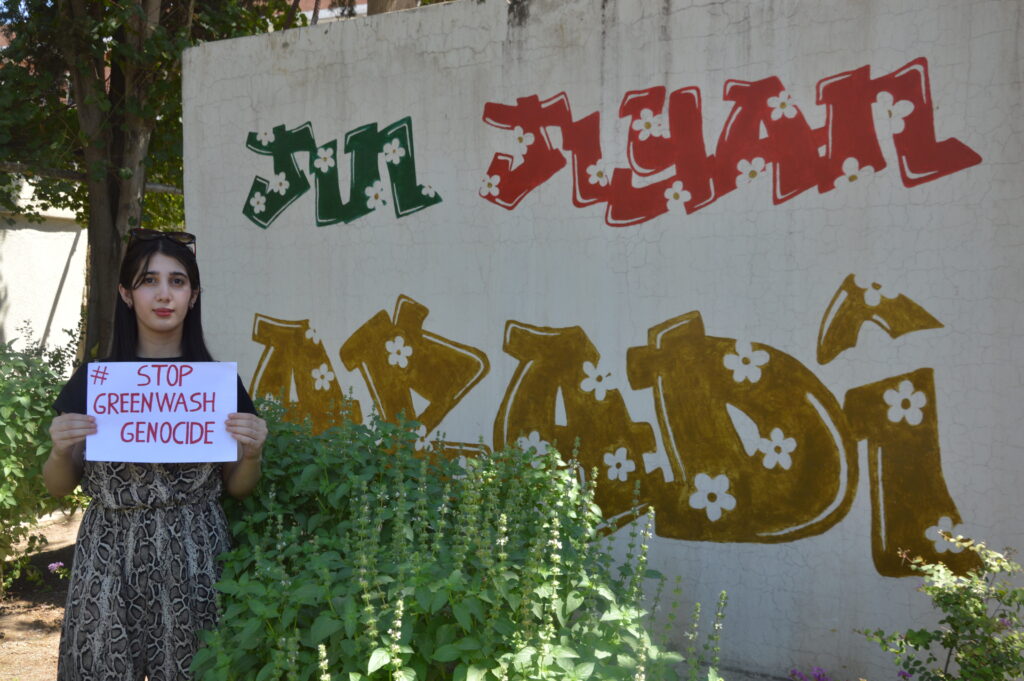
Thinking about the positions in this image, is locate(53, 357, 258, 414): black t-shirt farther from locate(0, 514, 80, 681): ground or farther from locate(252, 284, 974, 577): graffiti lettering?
locate(0, 514, 80, 681): ground

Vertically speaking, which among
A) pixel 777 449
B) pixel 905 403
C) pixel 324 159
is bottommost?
pixel 777 449

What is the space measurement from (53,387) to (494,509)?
11.2ft

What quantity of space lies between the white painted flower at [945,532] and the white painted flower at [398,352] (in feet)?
8.22

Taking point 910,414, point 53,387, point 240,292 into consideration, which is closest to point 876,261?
point 910,414

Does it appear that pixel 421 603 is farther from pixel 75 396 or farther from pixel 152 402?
pixel 75 396

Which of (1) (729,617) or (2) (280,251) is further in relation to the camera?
(2) (280,251)

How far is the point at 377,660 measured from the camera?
6.33ft

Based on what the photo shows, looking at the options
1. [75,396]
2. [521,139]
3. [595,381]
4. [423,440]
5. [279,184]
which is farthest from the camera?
[279,184]

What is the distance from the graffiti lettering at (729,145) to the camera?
11.9 ft

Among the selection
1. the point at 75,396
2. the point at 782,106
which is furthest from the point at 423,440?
the point at 782,106

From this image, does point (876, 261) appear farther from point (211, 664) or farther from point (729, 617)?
point (211, 664)

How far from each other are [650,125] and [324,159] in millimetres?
1803

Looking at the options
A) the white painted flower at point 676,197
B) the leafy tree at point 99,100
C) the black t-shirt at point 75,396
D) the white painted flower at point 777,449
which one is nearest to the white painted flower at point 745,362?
the white painted flower at point 777,449

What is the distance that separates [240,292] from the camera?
197 inches
